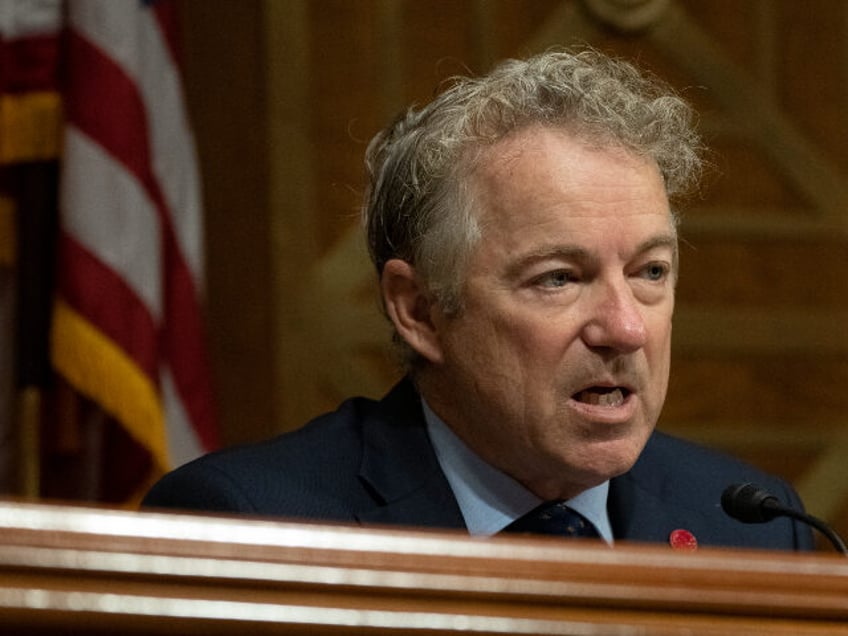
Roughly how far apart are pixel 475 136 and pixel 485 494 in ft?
1.64

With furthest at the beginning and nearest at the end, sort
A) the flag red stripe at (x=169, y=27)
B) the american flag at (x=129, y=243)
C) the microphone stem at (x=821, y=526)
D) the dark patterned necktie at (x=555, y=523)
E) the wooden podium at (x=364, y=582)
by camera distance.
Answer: the flag red stripe at (x=169, y=27)
the american flag at (x=129, y=243)
the dark patterned necktie at (x=555, y=523)
the microphone stem at (x=821, y=526)
the wooden podium at (x=364, y=582)

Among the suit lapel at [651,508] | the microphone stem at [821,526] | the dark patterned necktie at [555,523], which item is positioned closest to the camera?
the microphone stem at [821,526]

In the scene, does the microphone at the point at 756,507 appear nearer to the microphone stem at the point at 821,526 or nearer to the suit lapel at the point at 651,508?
the microphone stem at the point at 821,526

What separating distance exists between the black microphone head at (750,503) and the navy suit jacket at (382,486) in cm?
39

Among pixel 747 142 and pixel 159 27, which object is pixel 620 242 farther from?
pixel 747 142

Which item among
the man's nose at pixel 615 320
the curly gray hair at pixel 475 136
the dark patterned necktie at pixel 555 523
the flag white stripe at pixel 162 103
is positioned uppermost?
the flag white stripe at pixel 162 103

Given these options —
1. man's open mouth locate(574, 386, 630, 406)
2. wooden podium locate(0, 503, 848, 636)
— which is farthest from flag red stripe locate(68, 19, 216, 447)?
wooden podium locate(0, 503, 848, 636)

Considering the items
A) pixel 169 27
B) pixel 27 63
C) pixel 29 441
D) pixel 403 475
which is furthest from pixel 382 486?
pixel 169 27

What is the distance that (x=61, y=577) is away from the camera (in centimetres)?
80

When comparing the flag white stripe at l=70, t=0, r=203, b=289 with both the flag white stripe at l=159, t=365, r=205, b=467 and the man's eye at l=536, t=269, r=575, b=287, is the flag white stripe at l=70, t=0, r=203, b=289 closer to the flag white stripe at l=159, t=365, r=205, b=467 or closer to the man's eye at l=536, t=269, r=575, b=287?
the flag white stripe at l=159, t=365, r=205, b=467

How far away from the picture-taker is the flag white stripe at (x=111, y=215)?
3.16 m

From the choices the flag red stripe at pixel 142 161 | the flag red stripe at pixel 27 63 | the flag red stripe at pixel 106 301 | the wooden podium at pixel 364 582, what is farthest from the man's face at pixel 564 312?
the flag red stripe at pixel 27 63

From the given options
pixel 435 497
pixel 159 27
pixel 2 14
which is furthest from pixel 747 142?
pixel 435 497

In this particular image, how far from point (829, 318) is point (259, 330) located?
1.55 m
